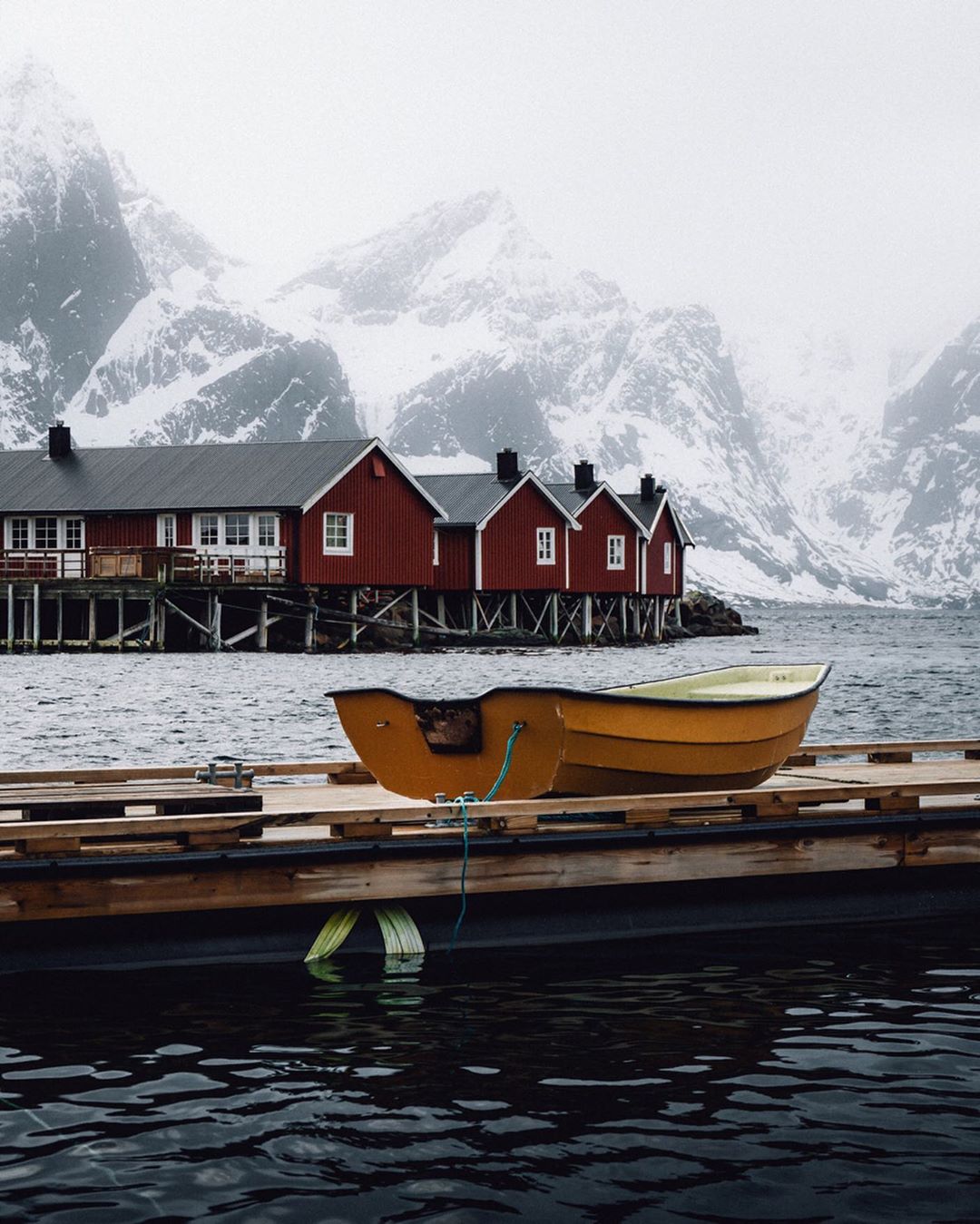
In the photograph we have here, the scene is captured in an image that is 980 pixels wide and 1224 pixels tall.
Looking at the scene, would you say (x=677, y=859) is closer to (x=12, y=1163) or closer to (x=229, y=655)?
(x=12, y=1163)

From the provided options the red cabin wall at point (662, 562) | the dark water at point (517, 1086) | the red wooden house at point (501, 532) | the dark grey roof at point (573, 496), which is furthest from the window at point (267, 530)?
the dark water at point (517, 1086)

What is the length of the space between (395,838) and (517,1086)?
7.81ft

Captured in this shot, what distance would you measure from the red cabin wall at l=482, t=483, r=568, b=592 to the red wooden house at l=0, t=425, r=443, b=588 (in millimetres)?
4831

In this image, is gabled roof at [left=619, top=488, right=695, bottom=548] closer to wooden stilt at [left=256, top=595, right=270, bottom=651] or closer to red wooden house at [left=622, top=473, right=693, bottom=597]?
red wooden house at [left=622, top=473, right=693, bottom=597]

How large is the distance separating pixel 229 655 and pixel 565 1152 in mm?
42485

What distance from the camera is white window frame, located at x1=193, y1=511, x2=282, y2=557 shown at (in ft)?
162

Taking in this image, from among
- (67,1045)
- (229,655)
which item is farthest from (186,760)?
(229,655)

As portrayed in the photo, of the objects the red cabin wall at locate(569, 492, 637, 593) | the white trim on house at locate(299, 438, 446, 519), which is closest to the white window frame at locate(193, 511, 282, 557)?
the white trim on house at locate(299, 438, 446, 519)

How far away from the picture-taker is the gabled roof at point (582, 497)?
62.5 metres

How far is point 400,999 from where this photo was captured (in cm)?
859

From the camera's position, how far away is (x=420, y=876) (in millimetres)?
9273

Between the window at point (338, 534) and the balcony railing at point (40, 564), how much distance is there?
7.54 metres

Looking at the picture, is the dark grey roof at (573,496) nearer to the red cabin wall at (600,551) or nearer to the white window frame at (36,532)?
the red cabin wall at (600,551)

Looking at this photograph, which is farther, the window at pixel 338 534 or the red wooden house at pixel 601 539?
the red wooden house at pixel 601 539
